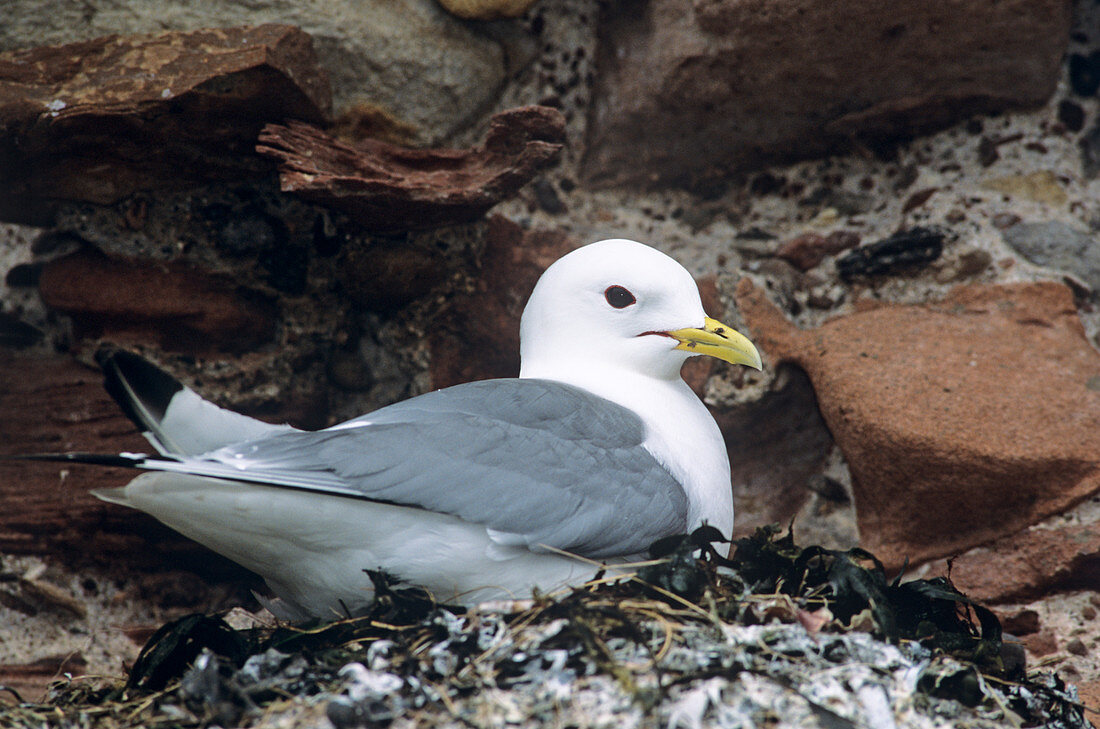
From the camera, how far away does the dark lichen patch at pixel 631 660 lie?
1.26m

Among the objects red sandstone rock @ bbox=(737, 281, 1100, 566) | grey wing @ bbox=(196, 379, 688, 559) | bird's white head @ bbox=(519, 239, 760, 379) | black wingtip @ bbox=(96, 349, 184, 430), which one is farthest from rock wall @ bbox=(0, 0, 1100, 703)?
grey wing @ bbox=(196, 379, 688, 559)

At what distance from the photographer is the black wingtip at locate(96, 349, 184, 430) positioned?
1707mm

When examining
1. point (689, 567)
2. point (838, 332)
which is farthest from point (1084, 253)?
point (689, 567)

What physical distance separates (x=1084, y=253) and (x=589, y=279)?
1.21 meters

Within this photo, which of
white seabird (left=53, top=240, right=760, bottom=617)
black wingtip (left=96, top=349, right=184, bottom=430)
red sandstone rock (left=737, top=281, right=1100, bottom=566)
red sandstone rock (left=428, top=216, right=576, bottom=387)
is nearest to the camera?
white seabird (left=53, top=240, right=760, bottom=617)

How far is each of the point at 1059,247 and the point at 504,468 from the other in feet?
4.94

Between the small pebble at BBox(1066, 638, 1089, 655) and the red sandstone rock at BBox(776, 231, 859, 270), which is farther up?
the red sandstone rock at BBox(776, 231, 859, 270)

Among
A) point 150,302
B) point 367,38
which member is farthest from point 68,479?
point 367,38

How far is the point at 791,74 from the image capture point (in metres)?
2.26

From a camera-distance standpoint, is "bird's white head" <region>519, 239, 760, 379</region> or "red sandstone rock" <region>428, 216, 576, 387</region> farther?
"red sandstone rock" <region>428, 216, 576, 387</region>

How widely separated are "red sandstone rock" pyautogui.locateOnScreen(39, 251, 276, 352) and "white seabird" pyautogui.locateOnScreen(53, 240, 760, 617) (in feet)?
1.53

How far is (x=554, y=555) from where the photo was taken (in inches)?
61.1

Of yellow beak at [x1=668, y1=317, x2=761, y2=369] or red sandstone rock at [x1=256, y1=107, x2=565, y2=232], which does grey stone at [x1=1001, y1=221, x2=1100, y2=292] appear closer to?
yellow beak at [x1=668, y1=317, x2=761, y2=369]

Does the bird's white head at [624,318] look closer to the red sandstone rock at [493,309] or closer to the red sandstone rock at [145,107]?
the red sandstone rock at [493,309]
